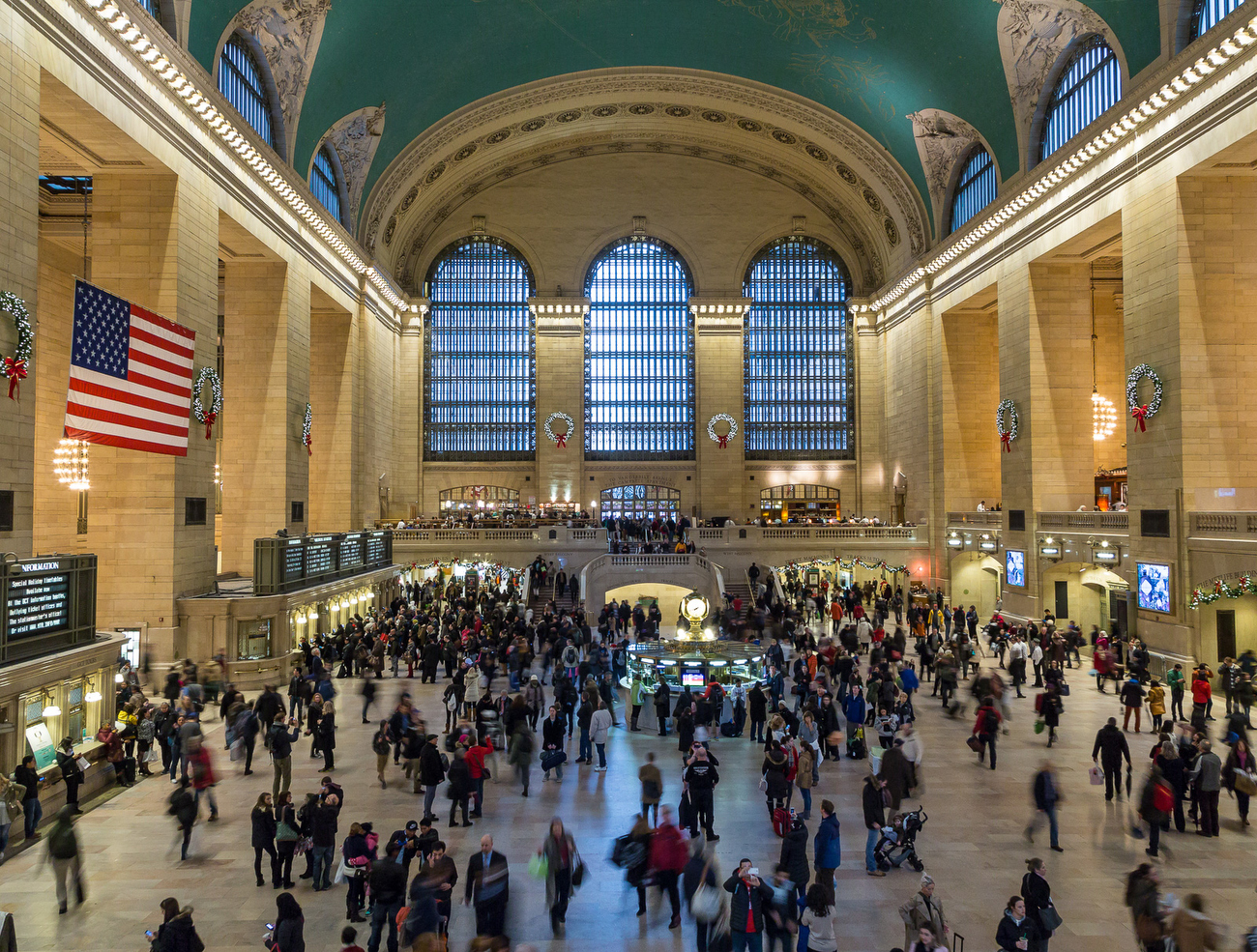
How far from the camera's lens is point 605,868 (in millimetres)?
9219

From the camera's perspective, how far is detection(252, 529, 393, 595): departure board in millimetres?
19031

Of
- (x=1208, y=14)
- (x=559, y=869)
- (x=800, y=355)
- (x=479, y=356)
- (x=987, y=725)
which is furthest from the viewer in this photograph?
(x=800, y=355)

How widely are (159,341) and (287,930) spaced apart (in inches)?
534

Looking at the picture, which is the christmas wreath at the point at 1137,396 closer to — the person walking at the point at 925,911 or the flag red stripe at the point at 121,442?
the person walking at the point at 925,911

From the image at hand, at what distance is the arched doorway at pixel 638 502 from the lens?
4166 cm

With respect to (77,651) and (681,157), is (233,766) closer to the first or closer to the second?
(77,651)

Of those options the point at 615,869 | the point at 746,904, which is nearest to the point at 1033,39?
the point at 615,869

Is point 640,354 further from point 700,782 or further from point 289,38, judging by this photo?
point 700,782

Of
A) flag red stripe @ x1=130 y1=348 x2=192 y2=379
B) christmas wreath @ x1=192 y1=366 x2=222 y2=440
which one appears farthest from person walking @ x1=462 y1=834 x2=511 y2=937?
christmas wreath @ x1=192 y1=366 x2=222 y2=440

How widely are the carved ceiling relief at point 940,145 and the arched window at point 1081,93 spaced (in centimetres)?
343

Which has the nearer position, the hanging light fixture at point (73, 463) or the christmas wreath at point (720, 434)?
the hanging light fixture at point (73, 463)

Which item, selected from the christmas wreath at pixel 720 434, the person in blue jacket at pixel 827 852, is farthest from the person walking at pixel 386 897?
the christmas wreath at pixel 720 434

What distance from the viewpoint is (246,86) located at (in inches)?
899

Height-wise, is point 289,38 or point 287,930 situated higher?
point 289,38
